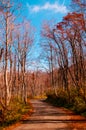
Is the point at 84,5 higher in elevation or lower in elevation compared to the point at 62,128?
higher

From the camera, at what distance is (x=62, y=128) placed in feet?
46.6

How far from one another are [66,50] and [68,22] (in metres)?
8.85

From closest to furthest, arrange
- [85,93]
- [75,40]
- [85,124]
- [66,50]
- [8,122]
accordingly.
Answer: [85,124] < [8,122] < [85,93] < [75,40] < [66,50]

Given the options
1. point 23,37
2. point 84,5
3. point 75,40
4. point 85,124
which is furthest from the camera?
point 23,37

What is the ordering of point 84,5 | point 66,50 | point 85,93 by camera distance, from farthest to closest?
point 66,50
point 85,93
point 84,5

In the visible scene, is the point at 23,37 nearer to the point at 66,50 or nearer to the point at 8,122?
the point at 66,50

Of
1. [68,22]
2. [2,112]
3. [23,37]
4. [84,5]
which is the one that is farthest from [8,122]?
[23,37]

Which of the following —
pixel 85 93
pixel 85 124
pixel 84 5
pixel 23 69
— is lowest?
pixel 85 124

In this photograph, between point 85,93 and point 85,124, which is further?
point 85,93

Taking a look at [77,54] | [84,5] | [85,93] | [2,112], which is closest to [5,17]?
[84,5]

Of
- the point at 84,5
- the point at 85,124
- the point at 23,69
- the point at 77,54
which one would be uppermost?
the point at 84,5

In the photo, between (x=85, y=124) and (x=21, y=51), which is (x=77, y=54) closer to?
(x=21, y=51)

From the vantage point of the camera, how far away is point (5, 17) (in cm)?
2012

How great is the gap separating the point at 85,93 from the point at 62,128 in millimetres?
12097
